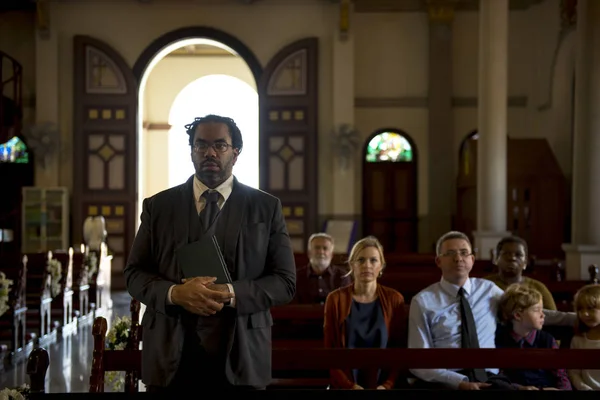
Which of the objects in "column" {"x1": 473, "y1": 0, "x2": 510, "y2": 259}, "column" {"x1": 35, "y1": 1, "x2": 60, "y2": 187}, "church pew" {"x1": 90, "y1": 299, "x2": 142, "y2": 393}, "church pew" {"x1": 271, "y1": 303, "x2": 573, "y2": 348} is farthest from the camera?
"column" {"x1": 35, "y1": 1, "x2": 60, "y2": 187}

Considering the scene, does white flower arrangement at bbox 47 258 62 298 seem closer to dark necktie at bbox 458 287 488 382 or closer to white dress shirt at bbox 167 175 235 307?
dark necktie at bbox 458 287 488 382

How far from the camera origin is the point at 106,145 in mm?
15398

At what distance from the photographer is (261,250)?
2.59 m

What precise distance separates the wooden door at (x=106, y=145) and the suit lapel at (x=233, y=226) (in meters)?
13.1

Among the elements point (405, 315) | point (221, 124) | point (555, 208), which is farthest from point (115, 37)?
point (221, 124)

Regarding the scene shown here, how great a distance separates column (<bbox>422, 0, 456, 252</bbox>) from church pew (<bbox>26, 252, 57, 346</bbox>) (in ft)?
25.8

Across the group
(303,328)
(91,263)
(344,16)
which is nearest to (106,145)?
(91,263)

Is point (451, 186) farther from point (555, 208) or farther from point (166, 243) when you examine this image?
point (166, 243)

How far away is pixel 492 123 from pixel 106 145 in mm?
7635

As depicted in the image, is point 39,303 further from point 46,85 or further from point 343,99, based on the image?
point 343,99

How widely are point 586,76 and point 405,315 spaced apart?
5.67 metres

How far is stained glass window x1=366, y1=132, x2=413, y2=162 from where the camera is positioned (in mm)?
16141

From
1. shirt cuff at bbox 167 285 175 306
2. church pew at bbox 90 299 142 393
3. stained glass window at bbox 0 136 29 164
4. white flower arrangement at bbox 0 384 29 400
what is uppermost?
stained glass window at bbox 0 136 29 164

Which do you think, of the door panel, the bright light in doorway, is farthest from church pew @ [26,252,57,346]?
the bright light in doorway
